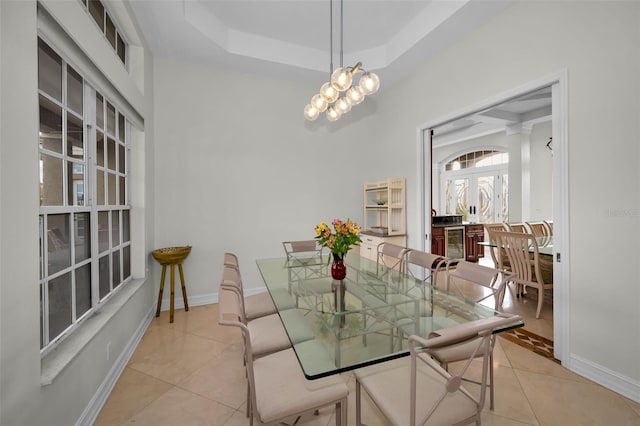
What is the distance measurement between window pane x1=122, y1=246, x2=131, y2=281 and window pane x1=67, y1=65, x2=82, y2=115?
54.3 inches

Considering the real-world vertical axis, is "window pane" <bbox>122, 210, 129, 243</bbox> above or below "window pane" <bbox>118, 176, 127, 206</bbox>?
below

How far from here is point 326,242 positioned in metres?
2.09

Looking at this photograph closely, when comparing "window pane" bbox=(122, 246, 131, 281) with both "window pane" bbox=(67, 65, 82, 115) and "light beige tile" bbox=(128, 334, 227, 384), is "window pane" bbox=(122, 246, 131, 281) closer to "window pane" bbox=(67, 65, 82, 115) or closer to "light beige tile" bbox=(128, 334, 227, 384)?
"light beige tile" bbox=(128, 334, 227, 384)

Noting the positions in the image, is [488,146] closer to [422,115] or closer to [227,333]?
[422,115]

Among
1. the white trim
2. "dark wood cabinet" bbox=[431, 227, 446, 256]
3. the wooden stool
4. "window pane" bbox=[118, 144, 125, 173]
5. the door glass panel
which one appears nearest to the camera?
the white trim

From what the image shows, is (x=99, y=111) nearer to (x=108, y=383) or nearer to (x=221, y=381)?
(x=108, y=383)

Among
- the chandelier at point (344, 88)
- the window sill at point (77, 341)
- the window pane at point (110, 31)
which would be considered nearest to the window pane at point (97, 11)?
the window pane at point (110, 31)

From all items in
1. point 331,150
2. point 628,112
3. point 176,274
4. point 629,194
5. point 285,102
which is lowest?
point 176,274

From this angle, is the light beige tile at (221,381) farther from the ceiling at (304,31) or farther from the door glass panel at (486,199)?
the door glass panel at (486,199)

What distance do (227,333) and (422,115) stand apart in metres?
3.49

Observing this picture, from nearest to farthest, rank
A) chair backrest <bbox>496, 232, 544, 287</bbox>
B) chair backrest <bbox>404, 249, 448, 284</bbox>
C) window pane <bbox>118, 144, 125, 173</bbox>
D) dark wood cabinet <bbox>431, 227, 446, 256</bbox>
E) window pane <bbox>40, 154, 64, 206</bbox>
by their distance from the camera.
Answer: window pane <bbox>40, 154, 64, 206</bbox> < chair backrest <bbox>404, 249, 448, 284</bbox> < window pane <bbox>118, 144, 125, 173</bbox> < chair backrest <bbox>496, 232, 544, 287</bbox> < dark wood cabinet <bbox>431, 227, 446, 256</bbox>

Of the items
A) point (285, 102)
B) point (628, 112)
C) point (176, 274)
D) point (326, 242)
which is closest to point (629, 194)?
point (628, 112)

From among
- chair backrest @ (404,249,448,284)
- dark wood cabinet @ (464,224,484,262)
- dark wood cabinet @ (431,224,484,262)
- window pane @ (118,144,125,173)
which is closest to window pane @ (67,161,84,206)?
window pane @ (118,144,125,173)

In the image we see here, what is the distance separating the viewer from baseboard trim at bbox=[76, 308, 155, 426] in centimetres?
161
